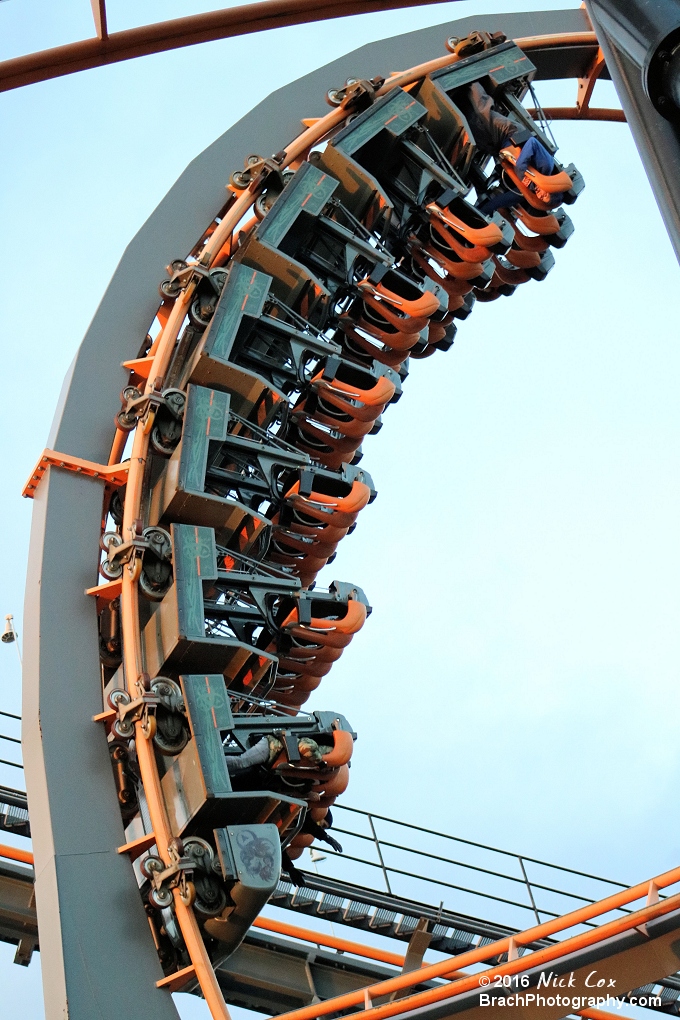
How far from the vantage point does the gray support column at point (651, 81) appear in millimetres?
2006

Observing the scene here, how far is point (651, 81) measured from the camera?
203cm

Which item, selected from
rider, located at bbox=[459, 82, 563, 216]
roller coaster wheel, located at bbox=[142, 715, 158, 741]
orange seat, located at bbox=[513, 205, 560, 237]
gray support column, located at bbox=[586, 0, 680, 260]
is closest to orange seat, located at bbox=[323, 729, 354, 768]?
roller coaster wheel, located at bbox=[142, 715, 158, 741]

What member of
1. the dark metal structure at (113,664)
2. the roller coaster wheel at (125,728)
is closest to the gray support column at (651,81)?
the dark metal structure at (113,664)

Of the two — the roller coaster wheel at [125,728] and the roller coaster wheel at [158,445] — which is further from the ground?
the roller coaster wheel at [158,445]

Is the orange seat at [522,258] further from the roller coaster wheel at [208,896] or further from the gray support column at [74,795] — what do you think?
the roller coaster wheel at [208,896]

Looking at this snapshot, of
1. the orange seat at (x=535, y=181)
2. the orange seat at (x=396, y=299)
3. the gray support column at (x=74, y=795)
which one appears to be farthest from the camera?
the orange seat at (x=535, y=181)

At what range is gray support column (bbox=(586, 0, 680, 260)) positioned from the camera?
2.01 meters

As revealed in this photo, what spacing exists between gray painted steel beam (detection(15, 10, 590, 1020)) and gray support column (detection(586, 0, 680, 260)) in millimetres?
6691

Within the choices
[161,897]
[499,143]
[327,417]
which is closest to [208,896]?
[161,897]

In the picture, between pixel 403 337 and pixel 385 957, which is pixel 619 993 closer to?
pixel 385 957

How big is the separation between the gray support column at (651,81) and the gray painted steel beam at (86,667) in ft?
22.0

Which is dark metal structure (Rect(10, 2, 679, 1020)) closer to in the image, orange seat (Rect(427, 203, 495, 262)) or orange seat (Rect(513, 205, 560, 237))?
orange seat (Rect(427, 203, 495, 262))

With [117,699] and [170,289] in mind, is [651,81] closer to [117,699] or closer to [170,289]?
[117,699]

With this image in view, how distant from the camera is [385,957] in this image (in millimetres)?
13062
